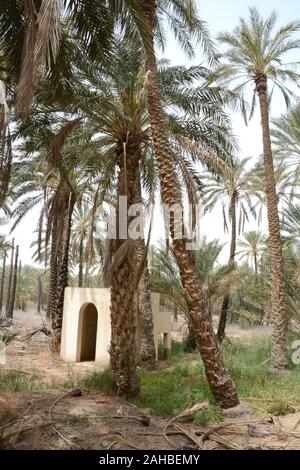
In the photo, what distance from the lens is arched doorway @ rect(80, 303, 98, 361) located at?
16.6 metres

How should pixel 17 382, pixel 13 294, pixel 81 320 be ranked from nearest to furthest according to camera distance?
1. pixel 17 382
2. pixel 81 320
3. pixel 13 294

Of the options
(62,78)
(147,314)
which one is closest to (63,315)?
(147,314)

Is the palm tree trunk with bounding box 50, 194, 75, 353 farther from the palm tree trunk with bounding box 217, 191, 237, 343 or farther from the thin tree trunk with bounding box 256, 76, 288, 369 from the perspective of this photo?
the thin tree trunk with bounding box 256, 76, 288, 369

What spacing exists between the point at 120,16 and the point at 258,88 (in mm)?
9868

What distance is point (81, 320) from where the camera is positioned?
52.0 feet

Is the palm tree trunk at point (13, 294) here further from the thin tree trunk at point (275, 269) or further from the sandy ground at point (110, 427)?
the sandy ground at point (110, 427)

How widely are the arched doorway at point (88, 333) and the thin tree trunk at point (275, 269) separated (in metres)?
6.98

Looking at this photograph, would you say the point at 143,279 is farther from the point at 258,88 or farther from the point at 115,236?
the point at 258,88

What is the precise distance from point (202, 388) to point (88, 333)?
7816mm

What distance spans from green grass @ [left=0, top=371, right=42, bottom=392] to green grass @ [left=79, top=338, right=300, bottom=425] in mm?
1306

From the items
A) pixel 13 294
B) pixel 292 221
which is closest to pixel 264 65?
pixel 292 221

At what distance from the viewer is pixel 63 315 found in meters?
16.2

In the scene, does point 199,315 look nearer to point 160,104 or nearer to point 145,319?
point 160,104

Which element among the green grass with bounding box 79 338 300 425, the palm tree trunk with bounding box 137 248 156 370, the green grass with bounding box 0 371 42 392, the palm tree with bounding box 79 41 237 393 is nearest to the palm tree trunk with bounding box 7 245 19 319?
the palm tree trunk with bounding box 137 248 156 370
